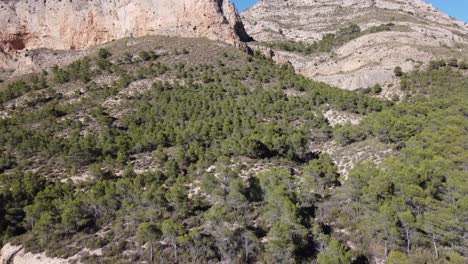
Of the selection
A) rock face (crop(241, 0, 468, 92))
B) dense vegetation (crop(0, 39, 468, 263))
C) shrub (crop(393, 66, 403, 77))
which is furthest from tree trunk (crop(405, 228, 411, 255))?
Result: shrub (crop(393, 66, 403, 77))

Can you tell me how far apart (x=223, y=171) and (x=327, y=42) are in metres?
58.6

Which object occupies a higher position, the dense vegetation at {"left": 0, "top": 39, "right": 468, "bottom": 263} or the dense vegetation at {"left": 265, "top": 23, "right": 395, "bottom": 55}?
the dense vegetation at {"left": 265, "top": 23, "right": 395, "bottom": 55}

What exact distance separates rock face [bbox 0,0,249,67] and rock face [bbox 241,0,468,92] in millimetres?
14756

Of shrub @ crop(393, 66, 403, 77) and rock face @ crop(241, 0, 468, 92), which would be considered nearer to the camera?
shrub @ crop(393, 66, 403, 77)

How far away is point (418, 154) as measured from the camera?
25.9 m

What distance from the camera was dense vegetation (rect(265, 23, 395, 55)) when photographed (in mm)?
71438

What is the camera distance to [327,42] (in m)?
76.2

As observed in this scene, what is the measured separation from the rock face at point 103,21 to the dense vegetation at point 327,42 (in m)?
13.3

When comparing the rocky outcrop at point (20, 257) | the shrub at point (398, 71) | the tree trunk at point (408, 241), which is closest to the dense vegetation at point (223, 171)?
the tree trunk at point (408, 241)

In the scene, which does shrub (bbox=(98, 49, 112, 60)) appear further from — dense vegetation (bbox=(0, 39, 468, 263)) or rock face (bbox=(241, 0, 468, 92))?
rock face (bbox=(241, 0, 468, 92))

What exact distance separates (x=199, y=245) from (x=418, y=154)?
18457mm

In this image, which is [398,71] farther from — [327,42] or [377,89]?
[327,42]

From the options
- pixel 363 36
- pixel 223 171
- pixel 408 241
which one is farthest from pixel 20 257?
pixel 363 36

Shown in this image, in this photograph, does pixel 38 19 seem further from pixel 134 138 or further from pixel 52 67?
pixel 134 138
